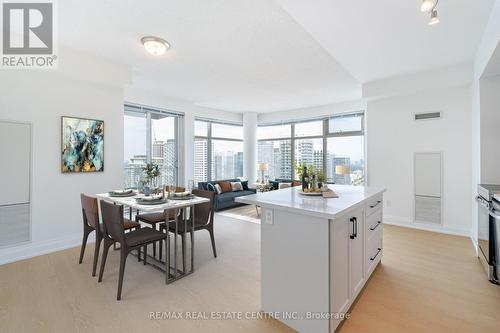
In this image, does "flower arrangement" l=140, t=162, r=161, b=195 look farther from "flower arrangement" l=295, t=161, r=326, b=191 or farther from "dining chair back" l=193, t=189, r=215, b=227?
"flower arrangement" l=295, t=161, r=326, b=191

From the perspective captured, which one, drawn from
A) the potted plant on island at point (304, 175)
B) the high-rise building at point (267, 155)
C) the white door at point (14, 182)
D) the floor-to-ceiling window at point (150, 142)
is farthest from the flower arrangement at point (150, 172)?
the high-rise building at point (267, 155)

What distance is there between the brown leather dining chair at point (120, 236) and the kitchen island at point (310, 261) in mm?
1249

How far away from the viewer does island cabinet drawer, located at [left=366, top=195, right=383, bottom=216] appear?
95.1 inches

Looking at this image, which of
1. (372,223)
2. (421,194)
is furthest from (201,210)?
(421,194)

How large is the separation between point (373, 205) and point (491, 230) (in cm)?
129

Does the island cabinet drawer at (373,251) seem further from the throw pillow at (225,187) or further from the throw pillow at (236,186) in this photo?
the throw pillow at (236,186)

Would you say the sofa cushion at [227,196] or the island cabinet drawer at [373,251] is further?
the sofa cushion at [227,196]

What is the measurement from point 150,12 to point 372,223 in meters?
3.30

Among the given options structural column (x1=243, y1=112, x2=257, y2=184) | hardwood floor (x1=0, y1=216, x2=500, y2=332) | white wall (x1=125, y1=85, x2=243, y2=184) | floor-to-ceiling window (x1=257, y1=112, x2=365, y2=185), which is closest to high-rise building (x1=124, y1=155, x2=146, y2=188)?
white wall (x1=125, y1=85, x2=243, y2=184)

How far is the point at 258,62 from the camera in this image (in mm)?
3693

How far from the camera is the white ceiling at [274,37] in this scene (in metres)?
2.37

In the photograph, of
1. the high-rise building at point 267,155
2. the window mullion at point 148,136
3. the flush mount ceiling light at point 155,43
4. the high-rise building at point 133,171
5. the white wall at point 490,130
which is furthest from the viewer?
the high-rise building at point 267,155

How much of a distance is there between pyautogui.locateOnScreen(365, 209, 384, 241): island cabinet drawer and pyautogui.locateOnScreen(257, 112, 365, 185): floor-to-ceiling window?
2.68 metres

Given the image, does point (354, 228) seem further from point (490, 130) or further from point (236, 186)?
point (236, 186)
